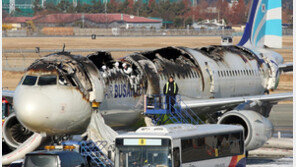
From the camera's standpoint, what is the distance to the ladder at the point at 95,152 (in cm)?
2434

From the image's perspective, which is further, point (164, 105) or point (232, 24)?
point (232, 24)

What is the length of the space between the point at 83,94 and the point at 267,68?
15.3 meters

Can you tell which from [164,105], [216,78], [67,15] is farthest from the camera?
[67,15]

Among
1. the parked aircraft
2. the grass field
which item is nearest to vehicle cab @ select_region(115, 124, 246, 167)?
the parked aircraft

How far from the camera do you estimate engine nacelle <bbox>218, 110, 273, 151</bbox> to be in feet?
92.2

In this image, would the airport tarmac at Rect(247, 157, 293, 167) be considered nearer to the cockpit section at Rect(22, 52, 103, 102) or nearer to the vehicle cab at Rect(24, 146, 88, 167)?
the cockpit section at Rect(22, 52, 103, 102)

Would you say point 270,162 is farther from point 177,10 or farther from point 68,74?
point 177,10

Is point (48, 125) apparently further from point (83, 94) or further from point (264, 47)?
point (264, 47)

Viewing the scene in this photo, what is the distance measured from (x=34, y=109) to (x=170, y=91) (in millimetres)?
6706

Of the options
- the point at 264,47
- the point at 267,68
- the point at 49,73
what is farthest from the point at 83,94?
the point at 264,47

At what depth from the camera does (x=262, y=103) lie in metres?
30.5

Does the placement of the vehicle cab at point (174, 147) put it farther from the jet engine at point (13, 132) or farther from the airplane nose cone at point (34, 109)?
the jet engine at point (13, 132)

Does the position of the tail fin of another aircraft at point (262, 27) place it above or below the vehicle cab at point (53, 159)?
above

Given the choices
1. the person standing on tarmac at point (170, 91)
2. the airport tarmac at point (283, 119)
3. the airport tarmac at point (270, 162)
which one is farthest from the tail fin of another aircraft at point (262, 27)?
the person standing on tarmac at point (170, 91)
